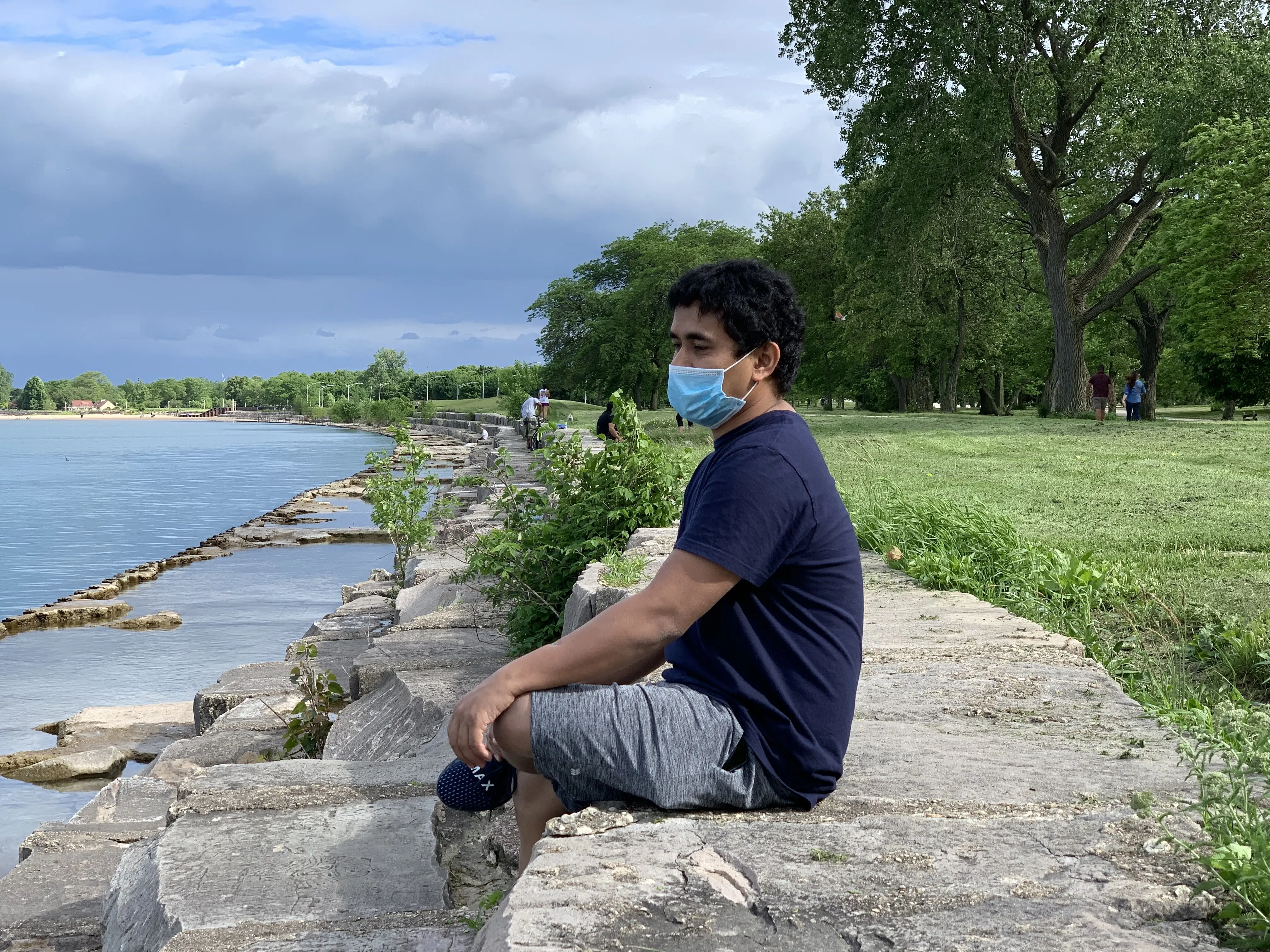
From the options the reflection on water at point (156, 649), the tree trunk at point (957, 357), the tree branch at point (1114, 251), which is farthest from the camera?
the tree trunk at point (957, 357)

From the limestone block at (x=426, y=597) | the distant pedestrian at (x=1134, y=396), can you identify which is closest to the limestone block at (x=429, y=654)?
the limestone block at (x=426, y=597)

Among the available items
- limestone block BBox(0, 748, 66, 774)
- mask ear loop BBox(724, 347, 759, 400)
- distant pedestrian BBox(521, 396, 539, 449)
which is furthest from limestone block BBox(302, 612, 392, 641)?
distant pedestrian BBox(521, 396, 539, 449)

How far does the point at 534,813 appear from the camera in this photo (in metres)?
2.92

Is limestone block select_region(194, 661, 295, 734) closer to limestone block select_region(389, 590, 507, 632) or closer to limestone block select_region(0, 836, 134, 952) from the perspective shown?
limestone block select_region(389, 590, 507, 632)

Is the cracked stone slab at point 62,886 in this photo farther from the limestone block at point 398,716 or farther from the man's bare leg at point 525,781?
the man's bare leg at point 525,781

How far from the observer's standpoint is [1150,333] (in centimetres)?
4112

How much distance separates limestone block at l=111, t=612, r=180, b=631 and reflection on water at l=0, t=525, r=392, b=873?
0.45 feet

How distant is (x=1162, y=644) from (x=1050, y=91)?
73.0ft

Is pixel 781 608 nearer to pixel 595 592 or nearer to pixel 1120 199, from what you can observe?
pixel 595 592

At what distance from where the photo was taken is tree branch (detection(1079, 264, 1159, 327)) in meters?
28.8

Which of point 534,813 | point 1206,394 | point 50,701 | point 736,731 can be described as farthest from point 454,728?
point 1206,394

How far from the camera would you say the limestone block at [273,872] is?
3293mm

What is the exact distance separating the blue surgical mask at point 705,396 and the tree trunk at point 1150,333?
4026 centimetres

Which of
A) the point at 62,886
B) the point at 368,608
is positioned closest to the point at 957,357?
the point at 368,608
